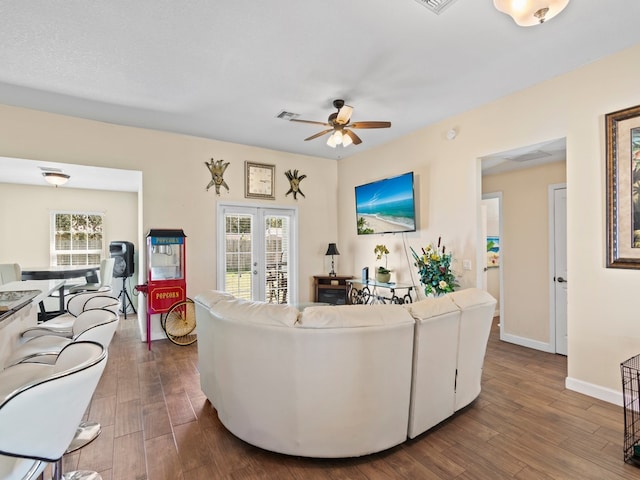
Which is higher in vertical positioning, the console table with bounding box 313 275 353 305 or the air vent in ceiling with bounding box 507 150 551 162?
the air vent in ceiling with bounding box 507 150 551 162

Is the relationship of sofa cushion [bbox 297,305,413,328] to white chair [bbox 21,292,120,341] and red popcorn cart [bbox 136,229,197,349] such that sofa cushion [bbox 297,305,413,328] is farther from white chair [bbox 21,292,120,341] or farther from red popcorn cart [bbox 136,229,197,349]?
red popcorn cart [bbox 136,229,197,349]

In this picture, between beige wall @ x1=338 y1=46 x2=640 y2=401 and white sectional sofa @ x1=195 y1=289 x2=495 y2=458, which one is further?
beige wall @ x1=338 y1=46 x2=640 y2=401

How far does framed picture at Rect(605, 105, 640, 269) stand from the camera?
2.62m

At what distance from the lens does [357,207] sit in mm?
5578

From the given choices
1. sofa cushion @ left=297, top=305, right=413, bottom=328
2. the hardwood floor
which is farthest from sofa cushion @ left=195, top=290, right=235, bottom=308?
the hardwood floor

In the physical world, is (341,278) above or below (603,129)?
below

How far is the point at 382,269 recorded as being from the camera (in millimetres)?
4926

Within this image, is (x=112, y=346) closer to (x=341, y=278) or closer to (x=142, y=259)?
(x=142, y=259)

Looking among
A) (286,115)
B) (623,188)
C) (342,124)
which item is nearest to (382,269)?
(342,124)

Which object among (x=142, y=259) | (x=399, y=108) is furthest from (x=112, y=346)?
(x=399, y=108)

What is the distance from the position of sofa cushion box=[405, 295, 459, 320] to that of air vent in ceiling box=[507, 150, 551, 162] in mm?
2477

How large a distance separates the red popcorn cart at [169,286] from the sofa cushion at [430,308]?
349 centimetres

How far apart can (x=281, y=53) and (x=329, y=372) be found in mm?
2572

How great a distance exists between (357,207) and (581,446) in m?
4.11
